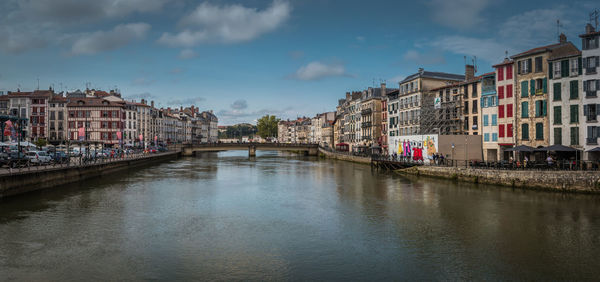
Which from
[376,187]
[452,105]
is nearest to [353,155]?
[452,105]

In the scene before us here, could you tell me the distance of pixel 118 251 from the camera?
652 inches

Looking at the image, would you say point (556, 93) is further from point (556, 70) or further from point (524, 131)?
point (524, 131)

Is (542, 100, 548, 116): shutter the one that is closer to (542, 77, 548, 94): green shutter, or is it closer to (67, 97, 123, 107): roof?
(542, 77, 548, 94): green shutter

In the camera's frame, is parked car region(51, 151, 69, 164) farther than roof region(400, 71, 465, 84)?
No

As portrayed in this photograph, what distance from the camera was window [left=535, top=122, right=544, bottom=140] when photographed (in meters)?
38.9

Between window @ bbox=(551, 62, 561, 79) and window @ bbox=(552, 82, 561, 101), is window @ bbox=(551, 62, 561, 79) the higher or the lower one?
the higher one

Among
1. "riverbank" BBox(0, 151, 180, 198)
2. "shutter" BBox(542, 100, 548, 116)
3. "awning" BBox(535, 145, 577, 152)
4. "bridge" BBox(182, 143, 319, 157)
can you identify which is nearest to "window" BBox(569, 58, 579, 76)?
"shutter" BBox(542, 100, 548, 116)

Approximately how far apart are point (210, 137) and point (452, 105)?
146 m

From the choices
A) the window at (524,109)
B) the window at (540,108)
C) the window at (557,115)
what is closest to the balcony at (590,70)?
the window at (557,115)

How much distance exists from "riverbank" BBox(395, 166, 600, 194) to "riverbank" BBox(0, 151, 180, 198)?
120 feet

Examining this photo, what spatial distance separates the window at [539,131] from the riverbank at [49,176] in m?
44.4

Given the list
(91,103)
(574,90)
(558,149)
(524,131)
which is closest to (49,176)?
(558,149)

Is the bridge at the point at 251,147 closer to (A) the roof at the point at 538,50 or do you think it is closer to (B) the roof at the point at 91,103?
(B) the roof at the point at 91,103

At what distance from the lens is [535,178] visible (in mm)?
32406
